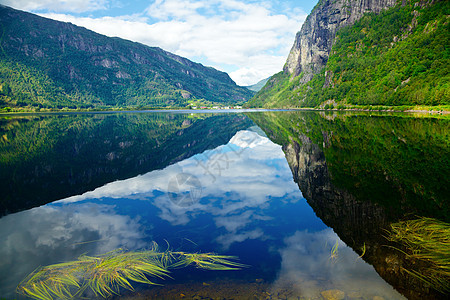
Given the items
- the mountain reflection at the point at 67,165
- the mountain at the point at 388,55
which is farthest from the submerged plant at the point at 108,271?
the mountain at the point at 388,55

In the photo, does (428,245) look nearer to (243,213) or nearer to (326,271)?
(326,271)

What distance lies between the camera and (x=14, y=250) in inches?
300

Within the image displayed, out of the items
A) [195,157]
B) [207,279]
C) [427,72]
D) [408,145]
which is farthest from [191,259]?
[427,72]

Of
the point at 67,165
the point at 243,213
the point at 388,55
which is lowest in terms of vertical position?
the point at 243,213

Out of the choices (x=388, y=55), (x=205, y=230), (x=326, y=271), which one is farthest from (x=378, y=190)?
(x=388, y=55)

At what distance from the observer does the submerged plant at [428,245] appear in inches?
226

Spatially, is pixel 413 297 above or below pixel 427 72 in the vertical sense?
below

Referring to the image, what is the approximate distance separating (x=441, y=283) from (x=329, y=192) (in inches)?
262

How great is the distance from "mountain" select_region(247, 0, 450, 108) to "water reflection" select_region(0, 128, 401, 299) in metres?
68.2

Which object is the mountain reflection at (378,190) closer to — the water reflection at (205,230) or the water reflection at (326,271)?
the water reflection at (326,271)

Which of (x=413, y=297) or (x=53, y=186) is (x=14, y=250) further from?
(x=413, y=297)

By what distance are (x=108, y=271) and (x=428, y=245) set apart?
8.36 meters

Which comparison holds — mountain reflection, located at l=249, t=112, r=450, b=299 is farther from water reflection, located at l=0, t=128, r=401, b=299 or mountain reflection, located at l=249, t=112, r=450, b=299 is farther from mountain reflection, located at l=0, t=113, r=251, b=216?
mountain reflection, located at l=0, t=113, r=251, b=216

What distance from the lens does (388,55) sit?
119 metres
